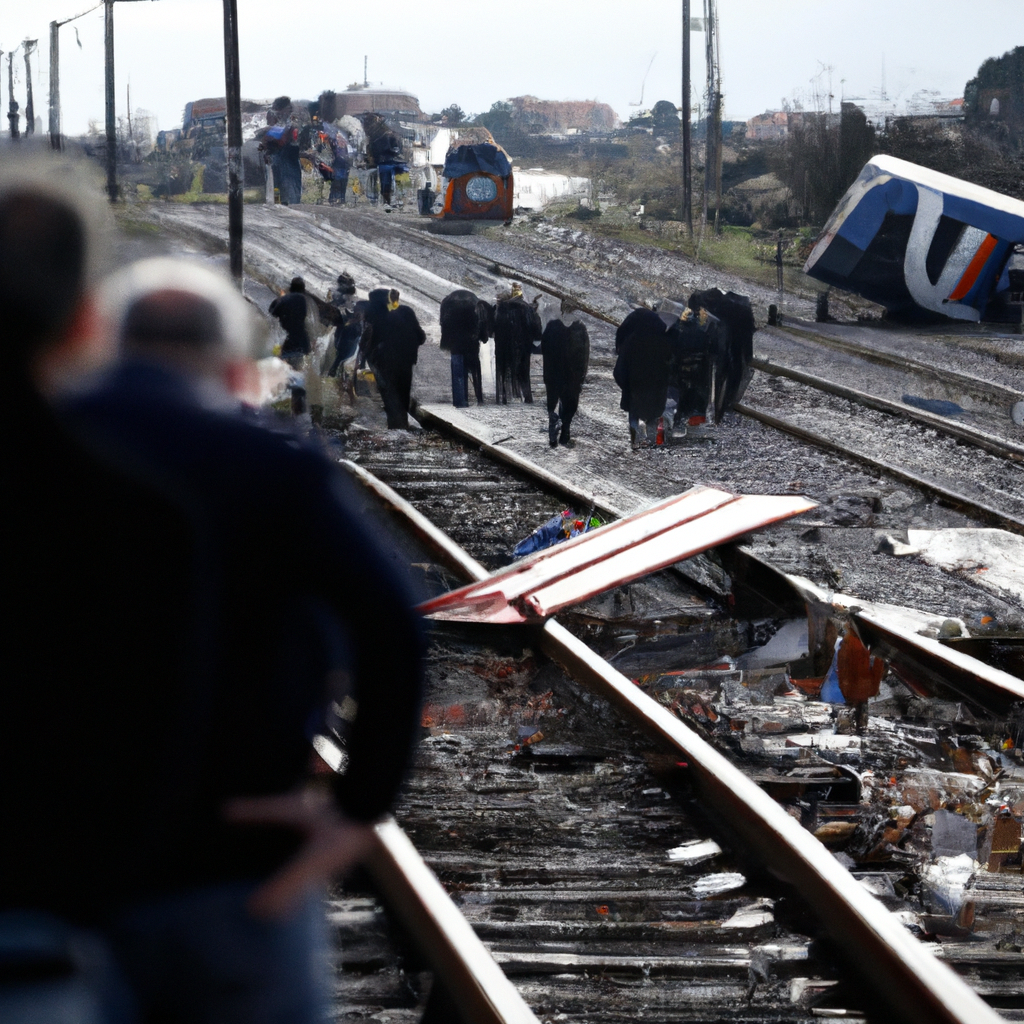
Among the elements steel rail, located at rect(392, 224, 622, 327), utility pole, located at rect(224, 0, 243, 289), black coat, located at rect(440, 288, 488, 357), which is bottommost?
black coat, located at rect(440, 288, 488, 357)

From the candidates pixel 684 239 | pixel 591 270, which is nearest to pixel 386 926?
pixel 591 270

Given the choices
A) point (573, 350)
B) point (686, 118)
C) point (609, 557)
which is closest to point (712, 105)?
point (686, 118)

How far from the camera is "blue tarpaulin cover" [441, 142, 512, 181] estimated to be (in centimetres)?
3191

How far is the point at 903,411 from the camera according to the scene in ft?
51.5

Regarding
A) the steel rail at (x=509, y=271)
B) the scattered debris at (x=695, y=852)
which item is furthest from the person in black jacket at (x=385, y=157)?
the scattered debris at (x=695, y=852)

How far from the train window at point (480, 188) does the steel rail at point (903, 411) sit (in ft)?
48.2

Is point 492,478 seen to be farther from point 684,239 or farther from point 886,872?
point 684,239

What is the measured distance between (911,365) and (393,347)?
30.0ft

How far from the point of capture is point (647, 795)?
509cm

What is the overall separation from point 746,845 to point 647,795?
65 cm

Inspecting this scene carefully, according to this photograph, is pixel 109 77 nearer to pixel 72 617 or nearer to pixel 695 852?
pixel 695 852

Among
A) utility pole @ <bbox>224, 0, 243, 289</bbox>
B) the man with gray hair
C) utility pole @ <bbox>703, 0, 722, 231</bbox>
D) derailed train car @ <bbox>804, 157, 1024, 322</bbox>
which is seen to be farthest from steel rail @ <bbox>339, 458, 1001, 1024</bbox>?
utility pole @ <bbox>703, 0, 722, 231</bbox>

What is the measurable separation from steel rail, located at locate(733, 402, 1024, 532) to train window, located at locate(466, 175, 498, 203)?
18.1m

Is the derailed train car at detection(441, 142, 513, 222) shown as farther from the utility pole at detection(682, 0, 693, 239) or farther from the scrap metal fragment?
the scrap metal fragment
